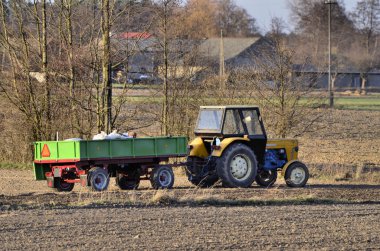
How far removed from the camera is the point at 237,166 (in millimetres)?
20406

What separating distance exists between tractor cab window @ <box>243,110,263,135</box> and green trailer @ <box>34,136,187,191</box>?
1583mm

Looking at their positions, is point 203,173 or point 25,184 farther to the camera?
point 25,184

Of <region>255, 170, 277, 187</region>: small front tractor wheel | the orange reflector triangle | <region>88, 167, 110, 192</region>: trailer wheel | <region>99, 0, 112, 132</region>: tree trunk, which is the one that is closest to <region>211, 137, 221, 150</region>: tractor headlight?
<region>255, 170, 277, 187</region>: small front tractor wheel

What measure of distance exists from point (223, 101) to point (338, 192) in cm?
929

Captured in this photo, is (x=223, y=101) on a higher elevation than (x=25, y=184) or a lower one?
higher

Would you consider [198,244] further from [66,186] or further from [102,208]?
[66,186]

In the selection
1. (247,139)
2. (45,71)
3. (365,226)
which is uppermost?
(45,71)

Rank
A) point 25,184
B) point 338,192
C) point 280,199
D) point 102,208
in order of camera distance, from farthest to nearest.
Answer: point 25,184, point 338,192, point 280,199, point 102,208

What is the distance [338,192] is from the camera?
1975 centimetres

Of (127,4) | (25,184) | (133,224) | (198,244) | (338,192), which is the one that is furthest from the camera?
(127,4)

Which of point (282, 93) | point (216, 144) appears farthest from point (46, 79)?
point (216, 144)

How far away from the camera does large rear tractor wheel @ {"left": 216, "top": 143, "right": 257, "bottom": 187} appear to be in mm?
20109

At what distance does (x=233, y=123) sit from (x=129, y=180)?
2.91 metres

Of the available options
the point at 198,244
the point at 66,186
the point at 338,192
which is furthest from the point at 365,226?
the point at 66,186
